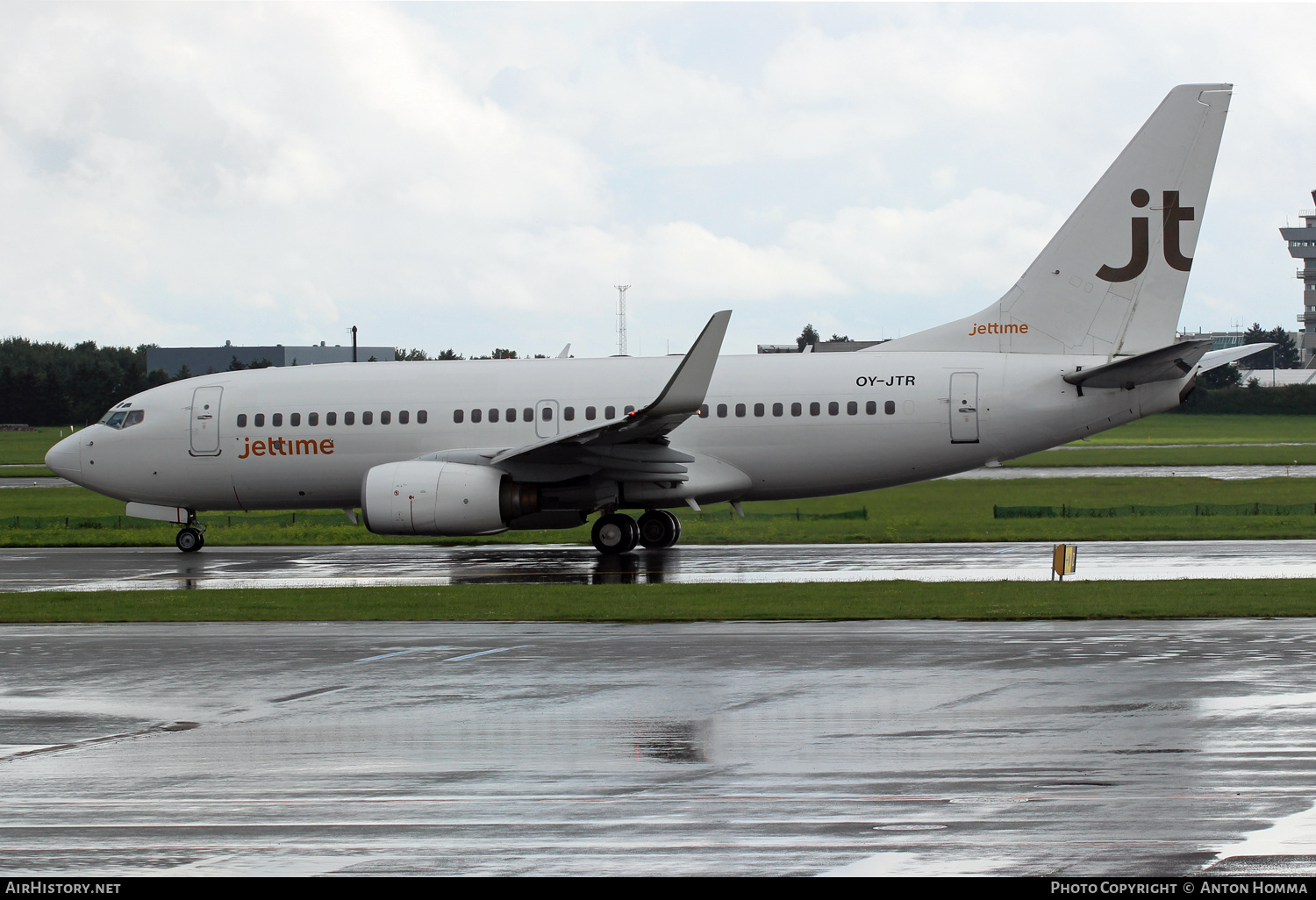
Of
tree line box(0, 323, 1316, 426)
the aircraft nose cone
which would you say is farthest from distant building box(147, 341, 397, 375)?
the aircraft nose cone

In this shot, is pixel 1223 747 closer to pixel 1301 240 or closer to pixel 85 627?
pixel 85 627

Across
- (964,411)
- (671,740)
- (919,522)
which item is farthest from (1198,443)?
(671,740)

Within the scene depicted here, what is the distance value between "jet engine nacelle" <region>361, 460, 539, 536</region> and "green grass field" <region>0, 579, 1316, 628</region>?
4097 mm

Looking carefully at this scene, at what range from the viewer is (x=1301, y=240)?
184125 millimetres

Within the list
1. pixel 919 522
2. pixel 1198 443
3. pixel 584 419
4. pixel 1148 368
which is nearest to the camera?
pixel 1148 368

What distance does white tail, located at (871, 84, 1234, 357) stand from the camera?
84.1 ft

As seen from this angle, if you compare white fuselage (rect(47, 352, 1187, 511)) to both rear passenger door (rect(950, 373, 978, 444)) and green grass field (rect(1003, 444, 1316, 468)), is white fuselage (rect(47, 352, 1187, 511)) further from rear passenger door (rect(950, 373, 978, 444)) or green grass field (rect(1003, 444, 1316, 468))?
green grass field (rect(1003, 444, 1316, 468))

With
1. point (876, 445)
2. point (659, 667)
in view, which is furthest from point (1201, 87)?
point (659, 667)

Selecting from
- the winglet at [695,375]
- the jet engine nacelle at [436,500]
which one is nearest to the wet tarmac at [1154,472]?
the winglet at [695,375]

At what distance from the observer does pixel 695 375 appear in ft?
76.1

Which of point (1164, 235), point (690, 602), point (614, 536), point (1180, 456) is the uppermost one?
point (1164, 235)

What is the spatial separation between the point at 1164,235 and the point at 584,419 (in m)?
12.4

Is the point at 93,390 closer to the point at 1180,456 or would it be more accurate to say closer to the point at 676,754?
the point at 1180,456

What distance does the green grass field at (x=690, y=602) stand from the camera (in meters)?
16.7
